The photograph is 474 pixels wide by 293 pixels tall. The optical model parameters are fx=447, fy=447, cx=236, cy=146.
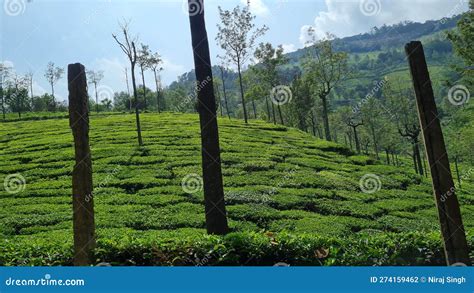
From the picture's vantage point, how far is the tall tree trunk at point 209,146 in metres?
9.77

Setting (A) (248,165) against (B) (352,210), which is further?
(A) (248,165)

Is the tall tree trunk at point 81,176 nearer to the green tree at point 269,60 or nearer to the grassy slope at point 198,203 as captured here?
the grassy slope at point 198,203

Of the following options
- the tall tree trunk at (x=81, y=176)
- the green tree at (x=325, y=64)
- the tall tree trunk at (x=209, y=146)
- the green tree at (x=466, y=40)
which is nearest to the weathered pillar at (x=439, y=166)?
the tall tree trunk at (x=209, y=146)

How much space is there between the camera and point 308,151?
39.8 metres

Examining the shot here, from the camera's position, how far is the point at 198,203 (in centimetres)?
2216

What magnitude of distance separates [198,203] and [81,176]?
14.2 meters

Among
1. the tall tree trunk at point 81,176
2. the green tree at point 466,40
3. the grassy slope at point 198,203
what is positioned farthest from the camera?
the green tree at point 466,40

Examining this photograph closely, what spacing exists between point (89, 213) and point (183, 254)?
1.87 metres

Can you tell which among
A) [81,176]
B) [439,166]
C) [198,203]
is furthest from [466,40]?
[81,176]

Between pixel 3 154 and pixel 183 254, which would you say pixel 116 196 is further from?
pixel 3 154

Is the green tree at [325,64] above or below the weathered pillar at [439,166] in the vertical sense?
above

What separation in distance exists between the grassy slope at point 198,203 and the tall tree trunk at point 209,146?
3.77ft

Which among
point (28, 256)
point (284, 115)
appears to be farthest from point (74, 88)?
point (284, 115)

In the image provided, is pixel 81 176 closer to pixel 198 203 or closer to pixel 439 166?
pixel 439 166
